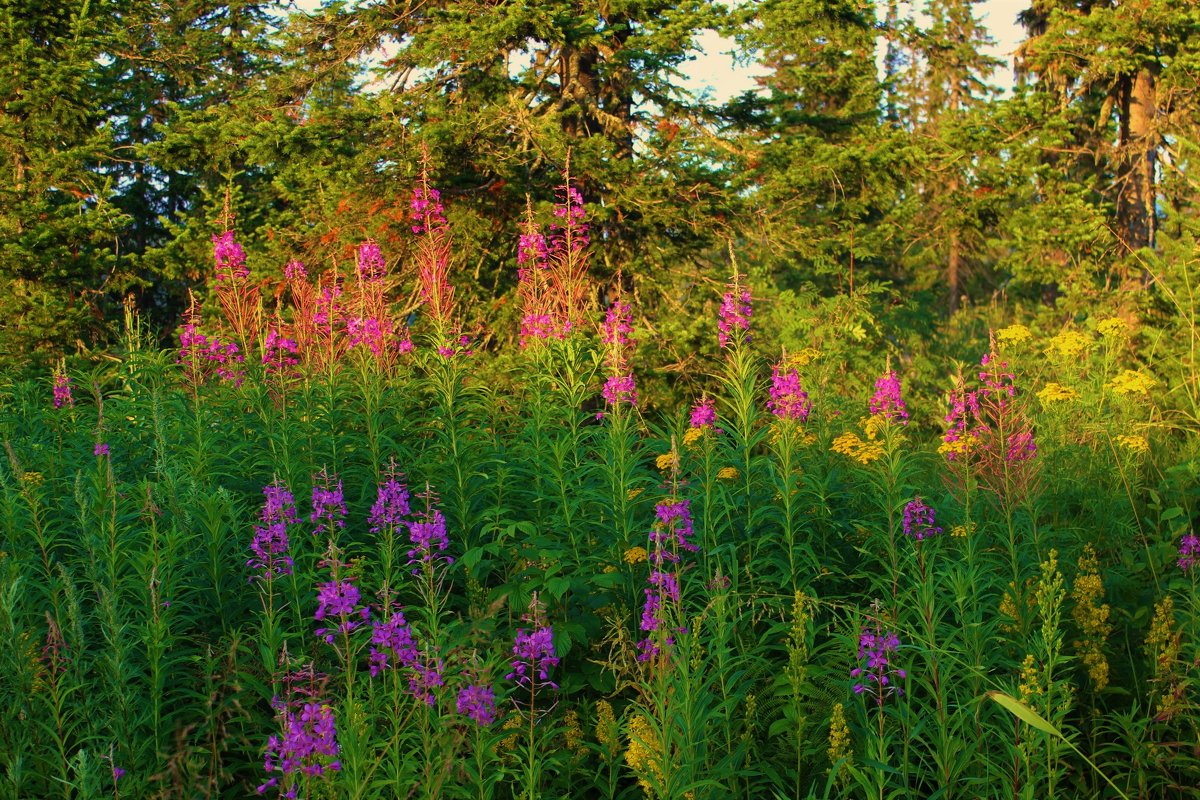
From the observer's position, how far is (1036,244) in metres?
12.4

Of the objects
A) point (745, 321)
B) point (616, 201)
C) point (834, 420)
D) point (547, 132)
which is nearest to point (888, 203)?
point (616, 201)

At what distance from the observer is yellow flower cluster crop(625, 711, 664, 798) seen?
9.57ft

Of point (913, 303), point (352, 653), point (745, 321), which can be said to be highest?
point (745, 321)

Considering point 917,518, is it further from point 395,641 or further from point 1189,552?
point 395,641

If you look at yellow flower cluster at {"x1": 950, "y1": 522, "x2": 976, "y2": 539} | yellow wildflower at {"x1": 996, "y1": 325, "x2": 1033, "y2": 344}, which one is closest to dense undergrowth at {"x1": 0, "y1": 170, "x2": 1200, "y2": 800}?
yellow flower cluster at {"x1": 950, "y1": 522, "x2": 976, "y2": 539}

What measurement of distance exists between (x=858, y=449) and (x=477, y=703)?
9.63ft

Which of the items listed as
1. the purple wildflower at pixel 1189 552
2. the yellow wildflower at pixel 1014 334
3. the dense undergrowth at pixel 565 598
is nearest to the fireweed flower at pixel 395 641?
the dense undergrowth at pixel 565 598

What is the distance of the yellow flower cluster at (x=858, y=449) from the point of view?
4797 mm

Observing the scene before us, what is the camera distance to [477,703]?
2760 mm

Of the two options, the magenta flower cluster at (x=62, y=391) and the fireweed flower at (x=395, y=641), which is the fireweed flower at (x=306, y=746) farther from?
the magenta flower cluster at (x=62, y=391)

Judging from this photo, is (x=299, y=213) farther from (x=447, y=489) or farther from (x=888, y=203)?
(x=447, y=489)

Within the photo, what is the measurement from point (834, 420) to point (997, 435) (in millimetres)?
1710

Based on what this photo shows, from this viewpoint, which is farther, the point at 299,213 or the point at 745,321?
the point at 299,213

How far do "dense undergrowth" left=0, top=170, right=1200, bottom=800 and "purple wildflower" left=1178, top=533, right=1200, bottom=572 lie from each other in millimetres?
29
